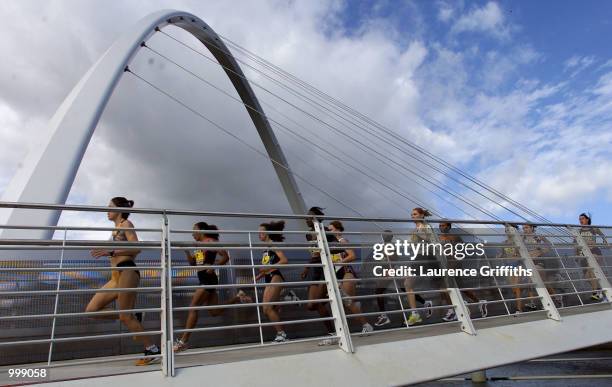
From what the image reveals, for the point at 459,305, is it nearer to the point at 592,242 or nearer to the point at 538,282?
the point at 538,282

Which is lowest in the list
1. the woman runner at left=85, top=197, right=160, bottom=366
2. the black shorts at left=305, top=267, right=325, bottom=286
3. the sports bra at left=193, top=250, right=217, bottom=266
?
the woman runner at left=85, top=197, right=160, bottom=366

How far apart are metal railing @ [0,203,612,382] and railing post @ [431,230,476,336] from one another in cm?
1

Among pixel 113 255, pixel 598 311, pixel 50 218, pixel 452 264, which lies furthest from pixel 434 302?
pixel 50 218

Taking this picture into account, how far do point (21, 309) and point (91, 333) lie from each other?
2.59 ft

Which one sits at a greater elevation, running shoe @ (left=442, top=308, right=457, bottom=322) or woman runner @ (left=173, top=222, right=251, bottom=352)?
woman runner @ (left=173, top=222, right=251, bottom=352)

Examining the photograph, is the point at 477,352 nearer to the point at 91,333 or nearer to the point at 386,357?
the point at 386,357

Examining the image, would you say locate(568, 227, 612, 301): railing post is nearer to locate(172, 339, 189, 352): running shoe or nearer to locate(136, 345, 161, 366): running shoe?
locate(172, 339, 189, 352): running shoe

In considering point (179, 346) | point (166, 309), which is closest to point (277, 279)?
point (179, 346)

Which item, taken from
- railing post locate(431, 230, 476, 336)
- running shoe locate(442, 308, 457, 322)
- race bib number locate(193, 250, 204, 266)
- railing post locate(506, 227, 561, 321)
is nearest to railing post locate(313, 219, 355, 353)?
railing post locate(431, 230, 476, 336)

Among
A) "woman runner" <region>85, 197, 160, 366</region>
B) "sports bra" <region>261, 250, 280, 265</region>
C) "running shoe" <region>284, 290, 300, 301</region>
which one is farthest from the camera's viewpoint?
"running shoe" <region>284, 290, 300, 301</region>

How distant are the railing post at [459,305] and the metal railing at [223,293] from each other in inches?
0.5

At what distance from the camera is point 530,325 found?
18.1 ft

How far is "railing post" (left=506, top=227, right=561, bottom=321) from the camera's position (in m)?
5.91

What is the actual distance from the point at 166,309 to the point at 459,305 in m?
3.36
